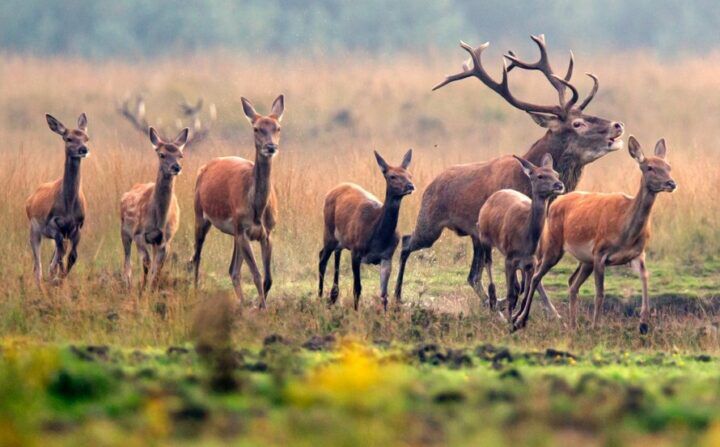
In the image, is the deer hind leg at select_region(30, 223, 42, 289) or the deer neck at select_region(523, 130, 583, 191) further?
the deer neck at select_region(523, 130, 583, 191)

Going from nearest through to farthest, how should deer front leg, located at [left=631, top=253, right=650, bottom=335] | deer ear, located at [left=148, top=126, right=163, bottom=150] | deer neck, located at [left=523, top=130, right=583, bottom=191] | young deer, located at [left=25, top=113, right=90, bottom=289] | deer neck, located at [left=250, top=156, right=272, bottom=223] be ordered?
deer front leg, located at [left=631, top=253, right=650, bottom=335] < deer neck, located at [left=250, top=156, right=272, bottom=223] < deer ear, located at [left=148, top=126, right=163, bottom=150] < young deer, located at [left=25, top=113, right=90, bottom=289] < deer neck, located at [left=523, top=130, right=583, bottom=191]

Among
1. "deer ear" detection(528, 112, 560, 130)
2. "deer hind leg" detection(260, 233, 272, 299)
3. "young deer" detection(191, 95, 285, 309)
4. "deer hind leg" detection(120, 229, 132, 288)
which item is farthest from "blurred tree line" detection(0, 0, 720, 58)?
"deer hind leg" detection(260, 233, 272, 299)

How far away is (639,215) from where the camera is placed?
13695 mm

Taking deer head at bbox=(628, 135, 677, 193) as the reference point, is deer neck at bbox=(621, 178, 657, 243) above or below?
below

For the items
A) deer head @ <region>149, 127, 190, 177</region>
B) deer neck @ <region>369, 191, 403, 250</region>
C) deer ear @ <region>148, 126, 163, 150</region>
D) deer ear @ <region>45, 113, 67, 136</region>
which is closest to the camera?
deer neck @ <region>369, 191, 403, 250</region>

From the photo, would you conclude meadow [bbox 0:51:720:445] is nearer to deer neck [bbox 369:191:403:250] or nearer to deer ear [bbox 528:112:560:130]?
deer neck [bbox 369:191:403:250]

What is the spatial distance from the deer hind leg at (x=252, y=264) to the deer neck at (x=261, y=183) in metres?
0.32

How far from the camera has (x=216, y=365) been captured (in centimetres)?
781

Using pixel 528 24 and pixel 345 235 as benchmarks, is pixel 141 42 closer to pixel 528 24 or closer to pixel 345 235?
pixel 528 24

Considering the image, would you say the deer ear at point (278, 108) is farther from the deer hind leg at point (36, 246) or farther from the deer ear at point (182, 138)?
the deer hind leg at point (36, 246)

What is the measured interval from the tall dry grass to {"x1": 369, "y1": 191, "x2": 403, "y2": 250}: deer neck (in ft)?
8.20

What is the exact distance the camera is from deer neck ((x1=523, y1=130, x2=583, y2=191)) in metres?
16.0

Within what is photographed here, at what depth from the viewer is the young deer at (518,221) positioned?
13.8m

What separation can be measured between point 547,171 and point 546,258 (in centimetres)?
101
